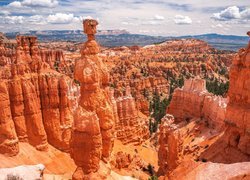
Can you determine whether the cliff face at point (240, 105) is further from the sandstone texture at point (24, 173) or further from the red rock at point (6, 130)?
the red rock at point (6, 130)

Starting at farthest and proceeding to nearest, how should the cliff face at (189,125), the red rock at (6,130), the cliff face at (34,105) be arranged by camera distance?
the cliff face at (34,105)
the cliff face at (189,125)
the red rock at (6,130)

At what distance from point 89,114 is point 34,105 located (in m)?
15.8

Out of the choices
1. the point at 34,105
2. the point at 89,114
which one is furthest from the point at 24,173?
the point at 34,105

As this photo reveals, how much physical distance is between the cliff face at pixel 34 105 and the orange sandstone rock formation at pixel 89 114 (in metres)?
13.2

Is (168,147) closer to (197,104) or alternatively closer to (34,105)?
(34,105)

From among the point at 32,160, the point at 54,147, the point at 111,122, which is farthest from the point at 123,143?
the point at 111,122

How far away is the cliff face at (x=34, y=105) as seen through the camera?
105 feet

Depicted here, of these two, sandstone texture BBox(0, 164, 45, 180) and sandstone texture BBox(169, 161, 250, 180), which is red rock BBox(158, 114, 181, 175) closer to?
sandstone texture BBox(169, 161, 250, 180)

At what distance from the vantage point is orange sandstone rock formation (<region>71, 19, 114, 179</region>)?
19.4m

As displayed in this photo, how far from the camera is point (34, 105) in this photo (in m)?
33.4

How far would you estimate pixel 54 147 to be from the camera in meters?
34.8

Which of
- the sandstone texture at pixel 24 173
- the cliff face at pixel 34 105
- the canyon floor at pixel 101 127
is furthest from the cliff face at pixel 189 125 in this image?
the sandstone texture at pixel 24 173

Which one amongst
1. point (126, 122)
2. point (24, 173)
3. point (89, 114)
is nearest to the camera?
point (24, 173)

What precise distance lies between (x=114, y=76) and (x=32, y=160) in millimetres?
59972
